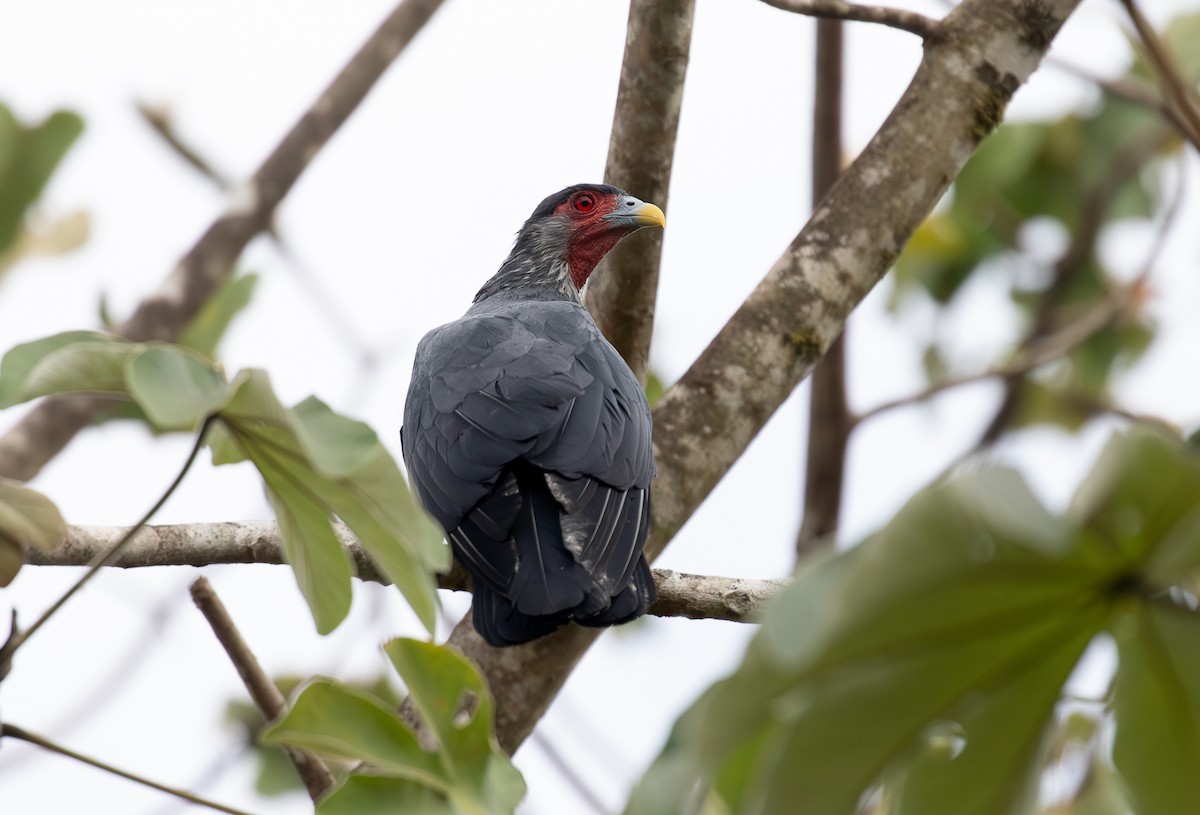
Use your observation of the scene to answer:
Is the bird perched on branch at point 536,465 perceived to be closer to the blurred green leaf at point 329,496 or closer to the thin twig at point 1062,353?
the blurred green leaf at point 329,496

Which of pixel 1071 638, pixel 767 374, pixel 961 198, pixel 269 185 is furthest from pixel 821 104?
pixel 1071 638

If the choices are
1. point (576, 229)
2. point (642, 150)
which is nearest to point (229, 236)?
point (576, 229)

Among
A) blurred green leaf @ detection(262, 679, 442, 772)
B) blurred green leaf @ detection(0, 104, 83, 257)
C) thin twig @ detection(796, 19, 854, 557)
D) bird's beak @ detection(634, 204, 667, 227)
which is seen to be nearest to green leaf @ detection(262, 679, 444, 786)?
blurred green leaf @ detection(262, 679, 442, 772)

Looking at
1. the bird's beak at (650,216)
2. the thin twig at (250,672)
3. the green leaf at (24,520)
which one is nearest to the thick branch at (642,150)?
the bird's beak at (650,216)

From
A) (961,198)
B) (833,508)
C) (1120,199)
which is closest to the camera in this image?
(833,508)

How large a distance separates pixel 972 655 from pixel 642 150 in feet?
9.38

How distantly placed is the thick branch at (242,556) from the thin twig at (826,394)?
239cm

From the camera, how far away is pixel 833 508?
19.0 feet

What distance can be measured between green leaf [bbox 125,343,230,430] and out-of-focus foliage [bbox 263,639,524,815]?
543 mm

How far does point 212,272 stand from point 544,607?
2.84 meters

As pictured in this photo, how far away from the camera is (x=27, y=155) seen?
454cm

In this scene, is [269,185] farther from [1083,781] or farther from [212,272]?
[1083,781]

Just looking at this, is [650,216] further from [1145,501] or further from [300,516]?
[1145,501]

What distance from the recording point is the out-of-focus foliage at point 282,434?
178cm
